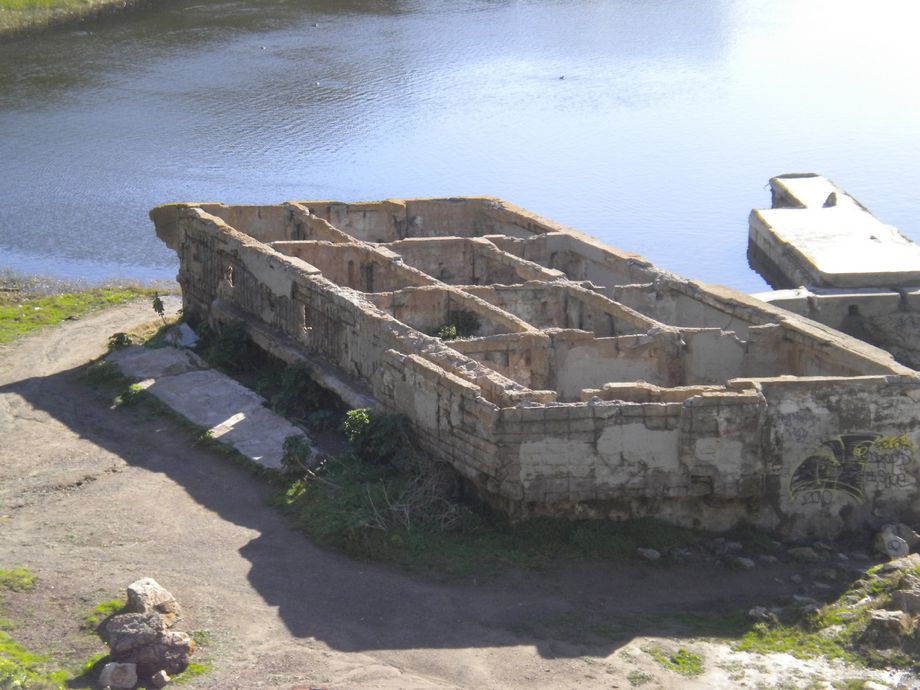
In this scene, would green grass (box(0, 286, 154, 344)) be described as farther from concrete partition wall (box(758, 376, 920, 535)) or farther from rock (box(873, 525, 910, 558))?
rock (box(873, 525, 910, 558))

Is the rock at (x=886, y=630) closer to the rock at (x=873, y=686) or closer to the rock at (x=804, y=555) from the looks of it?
the rock at (x=873, y=686)

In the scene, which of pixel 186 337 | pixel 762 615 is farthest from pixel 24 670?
pixel 186 337

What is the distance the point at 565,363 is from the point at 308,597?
5.28 m

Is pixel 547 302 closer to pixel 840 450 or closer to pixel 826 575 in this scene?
pixel 840 450

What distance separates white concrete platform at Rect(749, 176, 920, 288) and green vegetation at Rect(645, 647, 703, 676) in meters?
14.3

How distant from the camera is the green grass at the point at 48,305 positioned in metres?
24.8

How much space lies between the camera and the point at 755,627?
47.6ft

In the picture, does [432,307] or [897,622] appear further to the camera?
[432,307]

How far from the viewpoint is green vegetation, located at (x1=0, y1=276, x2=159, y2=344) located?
24844mm

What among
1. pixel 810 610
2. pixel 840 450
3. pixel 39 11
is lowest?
pixel 810 610

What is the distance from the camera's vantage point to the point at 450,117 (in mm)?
41750

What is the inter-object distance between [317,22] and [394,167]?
465 inches

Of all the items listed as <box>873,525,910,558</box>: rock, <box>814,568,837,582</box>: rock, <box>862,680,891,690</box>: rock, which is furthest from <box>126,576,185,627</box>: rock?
<box>873,525,910,558</box>: rock

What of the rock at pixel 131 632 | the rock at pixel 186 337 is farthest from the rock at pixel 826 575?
the rock at pixel 186 337
